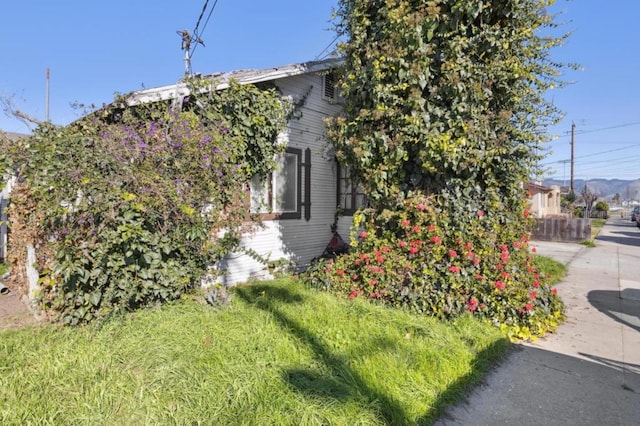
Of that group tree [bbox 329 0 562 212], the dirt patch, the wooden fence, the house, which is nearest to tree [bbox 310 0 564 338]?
tree [bbox 329 0 562 212]

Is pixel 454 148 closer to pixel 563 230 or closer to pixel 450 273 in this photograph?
pixel 450 273

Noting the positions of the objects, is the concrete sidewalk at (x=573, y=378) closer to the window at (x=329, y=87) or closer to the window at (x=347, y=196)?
the window at (x=347, y=196)

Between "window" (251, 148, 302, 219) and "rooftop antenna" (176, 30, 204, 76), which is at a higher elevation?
"rooftop antenna" (176, 30, 204, 76)

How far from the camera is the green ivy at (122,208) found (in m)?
3.72

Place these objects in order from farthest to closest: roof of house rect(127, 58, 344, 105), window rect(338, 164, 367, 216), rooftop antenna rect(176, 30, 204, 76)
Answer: rooftop antenna rect(176, 30, 204, 76) < window rect(338, 164, 367, 216) < roof of house rect(127, 58, 344, 105)

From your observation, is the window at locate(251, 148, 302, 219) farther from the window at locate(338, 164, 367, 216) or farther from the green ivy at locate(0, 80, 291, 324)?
the green ivy at locate(0, 80, 291, 324)

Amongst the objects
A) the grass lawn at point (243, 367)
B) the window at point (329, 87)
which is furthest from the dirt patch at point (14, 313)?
the window at point (329, 87)

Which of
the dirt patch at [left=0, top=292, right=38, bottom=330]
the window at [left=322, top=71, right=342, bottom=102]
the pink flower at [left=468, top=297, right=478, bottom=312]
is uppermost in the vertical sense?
the window at [left=322, top=71, right=342, bottom=102]

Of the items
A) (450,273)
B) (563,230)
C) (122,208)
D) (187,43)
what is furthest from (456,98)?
(563,230)

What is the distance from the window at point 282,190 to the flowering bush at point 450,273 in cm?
230

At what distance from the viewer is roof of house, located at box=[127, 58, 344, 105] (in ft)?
17.8

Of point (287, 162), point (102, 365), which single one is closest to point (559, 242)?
point (287, 162)

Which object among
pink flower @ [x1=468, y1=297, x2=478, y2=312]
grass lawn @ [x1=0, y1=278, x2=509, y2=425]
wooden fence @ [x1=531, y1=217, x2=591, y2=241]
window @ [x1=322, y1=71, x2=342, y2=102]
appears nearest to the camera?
grass lawn @ [x1=0, y1=278, x2=509, y2=425]

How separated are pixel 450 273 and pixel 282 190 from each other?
160 inches
